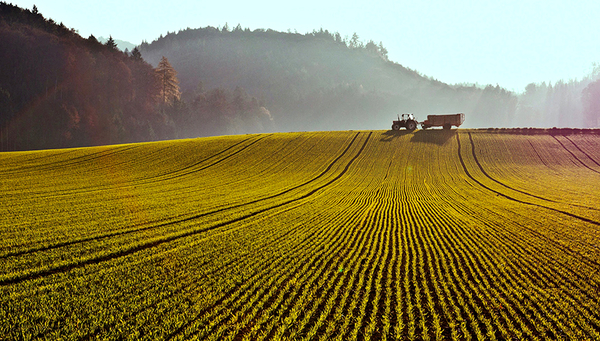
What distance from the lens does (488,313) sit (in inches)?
257

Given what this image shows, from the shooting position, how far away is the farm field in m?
6.05

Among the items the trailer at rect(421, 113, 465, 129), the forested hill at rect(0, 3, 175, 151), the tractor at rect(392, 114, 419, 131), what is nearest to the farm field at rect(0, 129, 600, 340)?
the trailer at rect(421, 113, 465, 129)

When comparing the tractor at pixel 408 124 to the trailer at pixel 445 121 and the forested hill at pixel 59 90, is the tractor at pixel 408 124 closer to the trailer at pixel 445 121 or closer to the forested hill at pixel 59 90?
the trailer at pixel 445 121

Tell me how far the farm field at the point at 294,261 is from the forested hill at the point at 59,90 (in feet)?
186

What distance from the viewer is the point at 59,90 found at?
75.8m

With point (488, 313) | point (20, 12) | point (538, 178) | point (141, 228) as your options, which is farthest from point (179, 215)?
point (20, 12)

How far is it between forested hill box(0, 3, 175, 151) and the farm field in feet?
186

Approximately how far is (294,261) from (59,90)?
300 ft

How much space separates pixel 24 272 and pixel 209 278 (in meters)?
4.83

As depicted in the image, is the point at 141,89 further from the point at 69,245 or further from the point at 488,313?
the point at 488,313

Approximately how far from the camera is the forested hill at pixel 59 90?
67.1m

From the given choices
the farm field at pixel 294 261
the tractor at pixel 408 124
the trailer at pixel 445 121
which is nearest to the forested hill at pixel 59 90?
the farm field at pixel 294 261

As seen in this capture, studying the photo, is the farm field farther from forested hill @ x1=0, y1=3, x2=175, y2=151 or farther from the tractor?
forested hill @ x1=0, y1=3, x2=175, y2=151

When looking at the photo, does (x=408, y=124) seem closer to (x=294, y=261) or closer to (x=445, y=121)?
(x=445, y=121)
